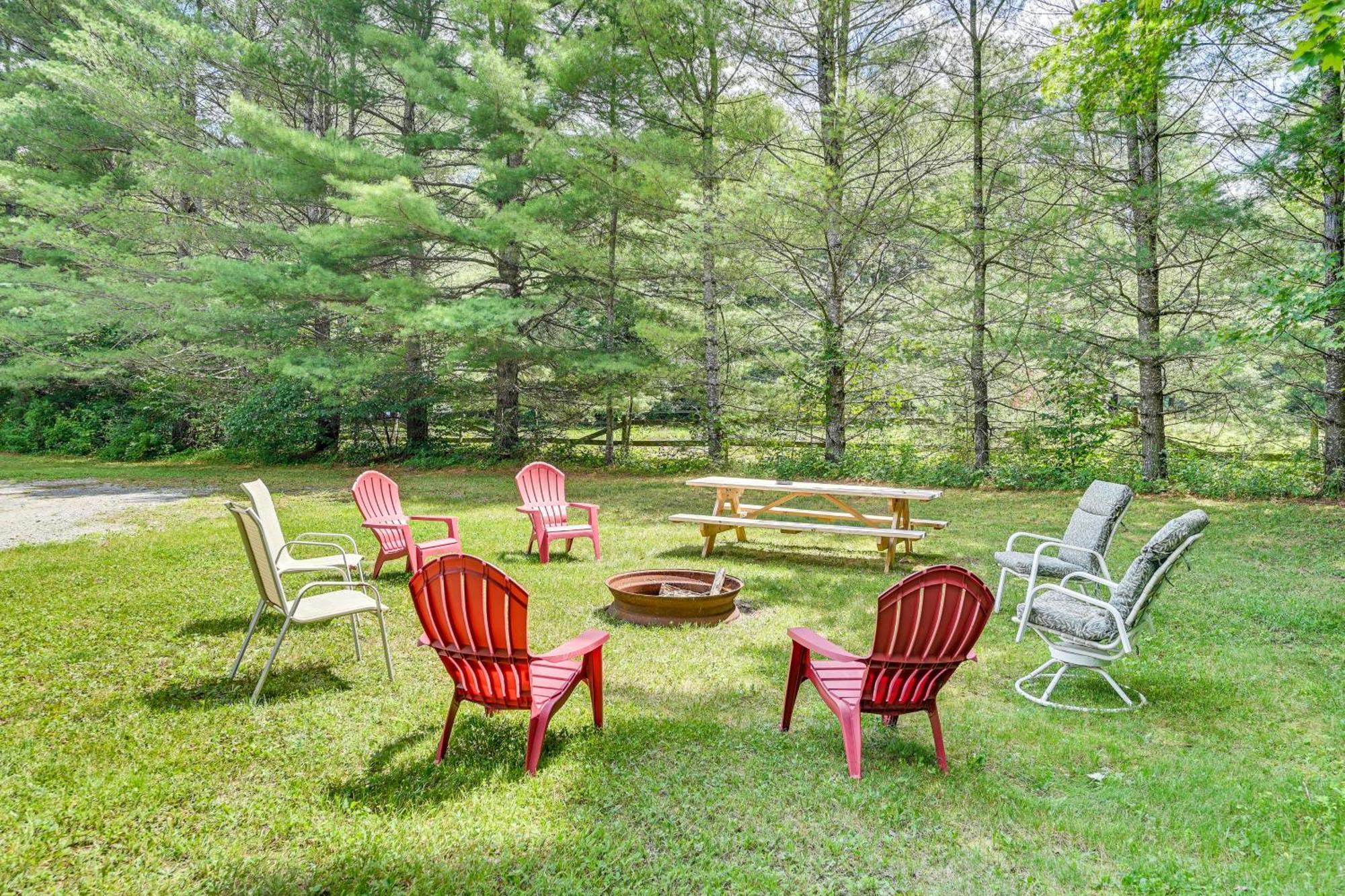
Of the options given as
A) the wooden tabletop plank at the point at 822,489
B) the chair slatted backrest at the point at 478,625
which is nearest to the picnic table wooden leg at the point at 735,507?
the wooden tabletop plank at the point at 822,489

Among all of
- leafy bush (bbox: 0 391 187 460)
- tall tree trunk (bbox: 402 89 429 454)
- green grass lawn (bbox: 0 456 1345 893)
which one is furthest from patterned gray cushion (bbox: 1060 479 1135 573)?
leafy bush (bbox: 0 391 187 460)

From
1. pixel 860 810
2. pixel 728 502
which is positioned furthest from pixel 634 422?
pixel 860 810

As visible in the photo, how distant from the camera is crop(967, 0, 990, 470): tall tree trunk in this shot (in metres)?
10.8

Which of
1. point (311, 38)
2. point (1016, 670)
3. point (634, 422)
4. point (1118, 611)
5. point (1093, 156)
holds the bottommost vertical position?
point (1016, 670)

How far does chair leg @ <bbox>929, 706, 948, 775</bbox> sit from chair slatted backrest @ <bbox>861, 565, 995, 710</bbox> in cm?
17

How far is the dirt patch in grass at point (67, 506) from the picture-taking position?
23.5 ft

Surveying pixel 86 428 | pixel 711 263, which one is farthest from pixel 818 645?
pixel 86 428

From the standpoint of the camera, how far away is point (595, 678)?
3133mm

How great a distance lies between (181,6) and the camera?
14273 millimetres

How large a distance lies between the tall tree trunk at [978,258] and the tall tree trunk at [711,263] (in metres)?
4.09

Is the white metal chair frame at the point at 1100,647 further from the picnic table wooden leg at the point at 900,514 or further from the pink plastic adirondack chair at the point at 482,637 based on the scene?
the picnic table wooden leg at the point at 900,514

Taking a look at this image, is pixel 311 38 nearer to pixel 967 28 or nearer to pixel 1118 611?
pixel 967 28

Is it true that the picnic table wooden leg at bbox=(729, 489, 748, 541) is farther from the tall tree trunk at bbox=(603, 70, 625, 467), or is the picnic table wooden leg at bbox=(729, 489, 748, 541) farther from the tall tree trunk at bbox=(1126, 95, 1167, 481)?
the tall tree trunk at bbox=(1126, 95, 1167, 481)

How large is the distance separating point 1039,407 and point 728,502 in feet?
23.3
